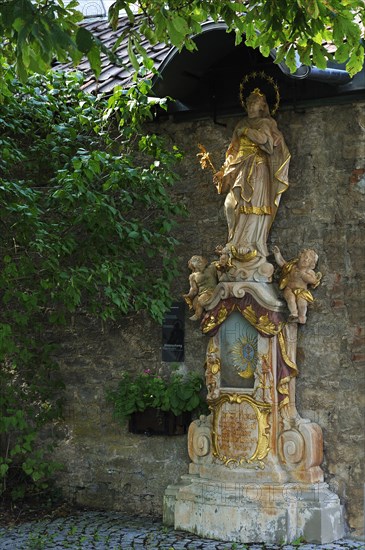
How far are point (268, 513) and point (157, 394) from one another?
1437 millimetres

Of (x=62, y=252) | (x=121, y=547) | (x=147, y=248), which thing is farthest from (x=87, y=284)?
(x=121, y=547)

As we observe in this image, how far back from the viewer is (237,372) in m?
8.46

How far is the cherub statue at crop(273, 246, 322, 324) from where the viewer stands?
8328mm

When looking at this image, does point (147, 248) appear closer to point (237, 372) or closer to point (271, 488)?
point (237, 372)

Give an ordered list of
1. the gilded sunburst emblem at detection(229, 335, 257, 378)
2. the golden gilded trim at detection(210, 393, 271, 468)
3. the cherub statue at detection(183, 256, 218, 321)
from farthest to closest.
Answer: the cherub statue at detection(183, 256, 218, 321)
the gilded sunburst emblem at detection(229, 335, 257, 378)
the golden gilded trim at detection(210, 393, 271, 468)

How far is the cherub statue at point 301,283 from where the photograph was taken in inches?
328

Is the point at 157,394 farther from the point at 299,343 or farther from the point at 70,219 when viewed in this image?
the point at 70,219

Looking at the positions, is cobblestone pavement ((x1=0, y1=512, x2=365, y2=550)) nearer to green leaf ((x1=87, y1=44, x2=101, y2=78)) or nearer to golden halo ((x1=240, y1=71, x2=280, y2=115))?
golden halo ((x1=240, y1=71, x2=280, y2=115))

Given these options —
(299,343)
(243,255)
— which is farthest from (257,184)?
(299,343)

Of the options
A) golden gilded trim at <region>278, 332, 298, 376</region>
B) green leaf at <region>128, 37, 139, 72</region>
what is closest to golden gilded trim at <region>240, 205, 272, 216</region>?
golden gilded trim at <region>278, 332, 298, 376</region>

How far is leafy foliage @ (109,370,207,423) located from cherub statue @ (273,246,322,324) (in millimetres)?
1122

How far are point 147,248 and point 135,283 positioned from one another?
2.06ft

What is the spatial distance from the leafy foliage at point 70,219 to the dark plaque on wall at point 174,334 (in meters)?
0.32

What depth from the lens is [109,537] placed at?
8.19 metres
